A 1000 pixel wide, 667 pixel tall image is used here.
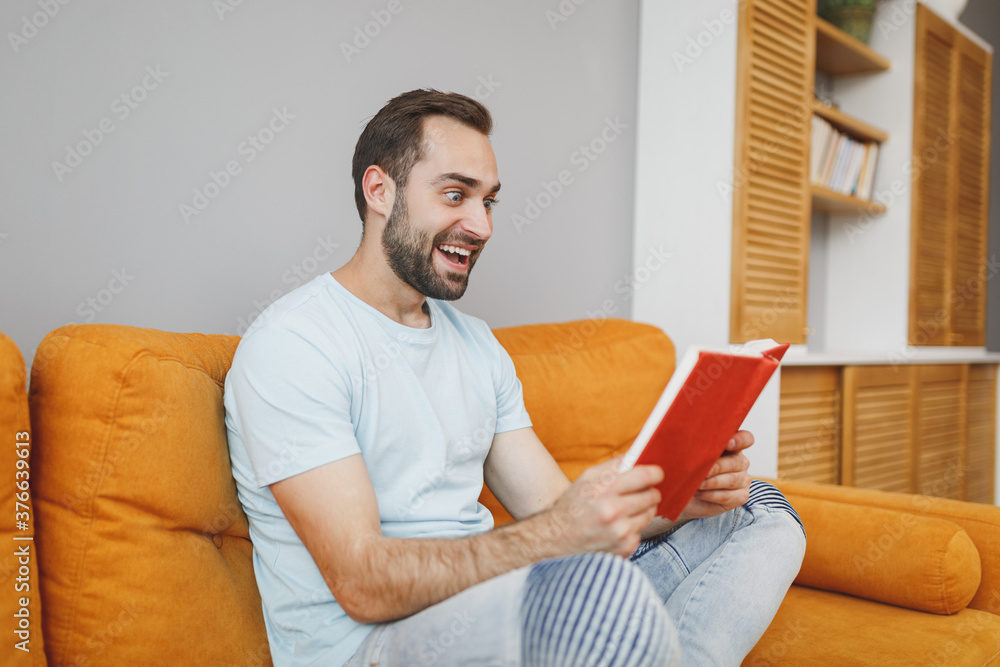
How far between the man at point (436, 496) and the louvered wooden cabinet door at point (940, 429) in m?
2.09

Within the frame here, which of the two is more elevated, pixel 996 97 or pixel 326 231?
pixel 996 97

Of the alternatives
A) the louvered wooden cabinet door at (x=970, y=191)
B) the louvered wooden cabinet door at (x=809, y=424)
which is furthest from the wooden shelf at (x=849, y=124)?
the louvered wooden cabinet door at (x=809, y=424)

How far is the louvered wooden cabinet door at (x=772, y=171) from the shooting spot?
216 centimetres

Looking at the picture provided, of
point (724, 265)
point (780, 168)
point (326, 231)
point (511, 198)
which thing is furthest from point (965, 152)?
point (326, 231)

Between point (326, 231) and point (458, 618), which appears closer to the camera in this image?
point (458, 618)

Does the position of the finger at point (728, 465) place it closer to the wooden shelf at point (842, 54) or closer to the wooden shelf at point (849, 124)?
the wooden shelf at point (849, 124)

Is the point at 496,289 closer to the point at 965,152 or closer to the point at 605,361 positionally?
the point at 605,361

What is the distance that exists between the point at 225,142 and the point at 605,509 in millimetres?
1025

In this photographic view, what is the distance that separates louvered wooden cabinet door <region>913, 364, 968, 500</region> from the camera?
2949 millimetres

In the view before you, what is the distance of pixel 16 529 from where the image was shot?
0.83 m

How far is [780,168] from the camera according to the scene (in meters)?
2.31

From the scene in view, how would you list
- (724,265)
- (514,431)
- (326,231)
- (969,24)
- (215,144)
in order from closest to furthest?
(514,431) < (215,144) < (326,231) < (724,265) < (969,24)

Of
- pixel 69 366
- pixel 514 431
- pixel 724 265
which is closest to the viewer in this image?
pixel 69 366

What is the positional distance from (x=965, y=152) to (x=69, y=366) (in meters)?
3.57
